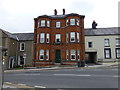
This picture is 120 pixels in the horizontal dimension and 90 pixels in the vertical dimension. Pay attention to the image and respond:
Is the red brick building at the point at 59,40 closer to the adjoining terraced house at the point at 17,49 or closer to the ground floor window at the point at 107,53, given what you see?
the adjoining terraced house at the point at 17,49

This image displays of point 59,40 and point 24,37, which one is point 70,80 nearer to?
point 59,40

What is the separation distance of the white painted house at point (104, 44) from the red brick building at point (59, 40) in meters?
3.55

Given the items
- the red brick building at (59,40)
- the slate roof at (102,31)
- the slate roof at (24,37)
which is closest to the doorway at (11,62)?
the red brick building at (59,40)

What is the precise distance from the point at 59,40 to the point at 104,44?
1038cm

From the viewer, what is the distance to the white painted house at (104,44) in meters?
25.5

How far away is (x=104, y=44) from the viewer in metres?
26.2

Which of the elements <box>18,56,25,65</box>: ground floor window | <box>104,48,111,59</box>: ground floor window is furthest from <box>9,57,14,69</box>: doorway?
<box>104,48,111,59</box>: ground floor window

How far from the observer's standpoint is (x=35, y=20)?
88.4ft

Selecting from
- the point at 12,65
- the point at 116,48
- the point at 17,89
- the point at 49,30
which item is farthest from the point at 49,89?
the point at 116,48

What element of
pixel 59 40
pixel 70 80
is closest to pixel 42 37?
pixel 59 40

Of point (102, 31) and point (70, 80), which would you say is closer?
point (70, 80)

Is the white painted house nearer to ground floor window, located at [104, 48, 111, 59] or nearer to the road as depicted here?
ground floor window, located at [104, 48, 111, 59]

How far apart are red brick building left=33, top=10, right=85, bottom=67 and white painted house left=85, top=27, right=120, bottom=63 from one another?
355 cm

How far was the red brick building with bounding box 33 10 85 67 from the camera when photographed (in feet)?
75.4
